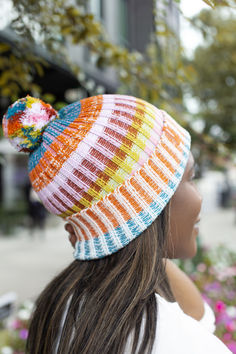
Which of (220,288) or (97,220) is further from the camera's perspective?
(220,288)

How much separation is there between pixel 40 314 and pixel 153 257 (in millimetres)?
582

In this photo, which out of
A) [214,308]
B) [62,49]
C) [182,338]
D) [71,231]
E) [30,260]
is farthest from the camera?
[30,260]

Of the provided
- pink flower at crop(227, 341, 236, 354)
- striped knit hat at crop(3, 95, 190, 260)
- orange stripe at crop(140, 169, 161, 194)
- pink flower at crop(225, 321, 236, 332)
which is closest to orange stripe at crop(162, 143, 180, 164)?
striped knit hat at crop(3, 95, 190, 260)

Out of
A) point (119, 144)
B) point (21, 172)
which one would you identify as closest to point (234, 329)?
A: point (119, 144)

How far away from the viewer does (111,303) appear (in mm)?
1070

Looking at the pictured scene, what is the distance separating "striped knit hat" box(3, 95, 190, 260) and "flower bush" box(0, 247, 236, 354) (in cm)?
166

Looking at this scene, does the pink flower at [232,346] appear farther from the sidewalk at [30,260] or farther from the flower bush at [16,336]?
the sidewalk at [30,260]

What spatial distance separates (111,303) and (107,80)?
1065cm

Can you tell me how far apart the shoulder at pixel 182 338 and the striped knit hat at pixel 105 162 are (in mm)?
287

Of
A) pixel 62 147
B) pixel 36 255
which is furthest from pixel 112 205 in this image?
pixel 36 255

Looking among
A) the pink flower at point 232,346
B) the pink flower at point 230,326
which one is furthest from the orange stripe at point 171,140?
the pink flower at point 230,326

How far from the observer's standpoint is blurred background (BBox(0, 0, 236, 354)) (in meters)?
2.15

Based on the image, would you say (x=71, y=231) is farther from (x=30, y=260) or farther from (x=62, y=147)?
(x=30, y=260)

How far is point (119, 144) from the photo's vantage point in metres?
1.12
